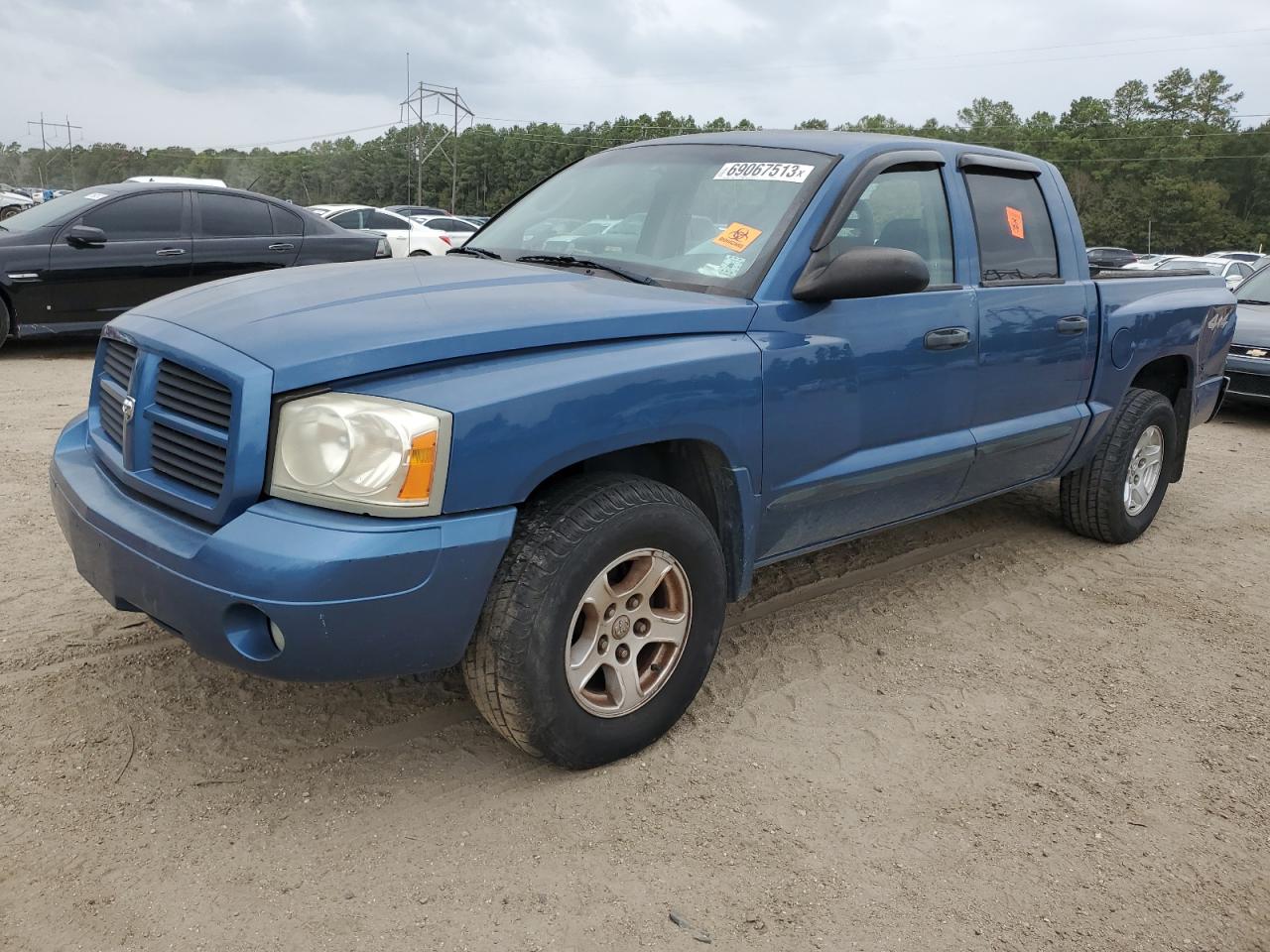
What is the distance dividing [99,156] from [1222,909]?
119102 mm

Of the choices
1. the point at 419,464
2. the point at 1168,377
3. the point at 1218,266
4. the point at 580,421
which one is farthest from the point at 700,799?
the point at 1218,266

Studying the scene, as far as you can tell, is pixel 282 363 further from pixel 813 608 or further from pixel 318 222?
pixel 318 222

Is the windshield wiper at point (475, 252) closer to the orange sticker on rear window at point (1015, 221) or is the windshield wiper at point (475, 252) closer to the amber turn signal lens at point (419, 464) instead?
the amber turn signal lens at point (419, 464)

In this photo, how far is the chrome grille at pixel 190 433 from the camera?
7.90 feet

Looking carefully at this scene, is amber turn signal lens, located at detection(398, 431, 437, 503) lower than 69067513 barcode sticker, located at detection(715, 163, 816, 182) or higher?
lower

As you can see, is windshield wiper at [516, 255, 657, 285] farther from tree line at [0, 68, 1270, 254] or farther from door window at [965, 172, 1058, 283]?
tree line at [0, 68, 1270, 254]

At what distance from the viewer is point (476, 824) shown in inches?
103

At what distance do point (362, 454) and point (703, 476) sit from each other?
43.0 inches

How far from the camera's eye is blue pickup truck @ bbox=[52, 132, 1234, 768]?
2.32 metres

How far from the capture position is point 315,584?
87.3 inches

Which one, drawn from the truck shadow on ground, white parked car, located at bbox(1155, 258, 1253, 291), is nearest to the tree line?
white parked car, located at bbox(1155, 258, 1253, 291)

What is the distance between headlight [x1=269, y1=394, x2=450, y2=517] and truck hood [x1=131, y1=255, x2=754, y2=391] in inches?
3.5

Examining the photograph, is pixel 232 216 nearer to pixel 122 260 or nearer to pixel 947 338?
pixel 122 260

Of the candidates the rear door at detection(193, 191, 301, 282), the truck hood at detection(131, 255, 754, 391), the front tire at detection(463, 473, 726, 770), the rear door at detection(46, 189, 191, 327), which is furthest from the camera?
the rear door at detection(193, 191, 301, 282)
